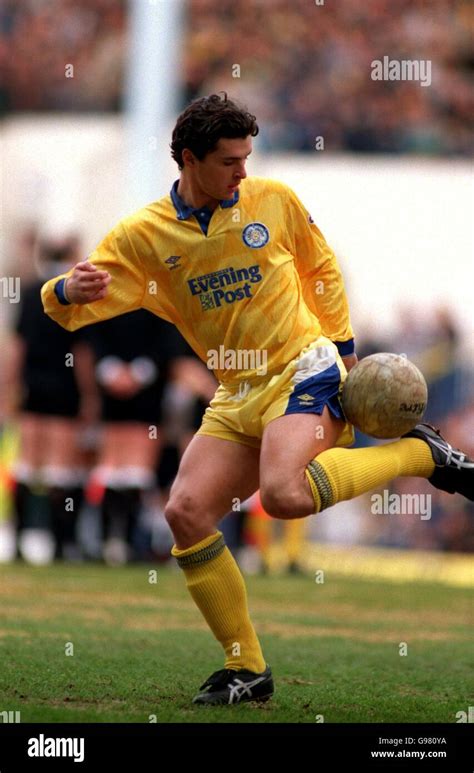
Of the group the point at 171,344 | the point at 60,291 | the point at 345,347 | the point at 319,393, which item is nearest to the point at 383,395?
the point at 319,393

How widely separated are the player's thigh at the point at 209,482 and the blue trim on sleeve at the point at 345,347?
1.98 ft

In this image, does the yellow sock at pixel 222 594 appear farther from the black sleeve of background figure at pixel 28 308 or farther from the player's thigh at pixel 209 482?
the black sleeve of background figure at pixel 28 308

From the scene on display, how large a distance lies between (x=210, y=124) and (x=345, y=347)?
124 cm

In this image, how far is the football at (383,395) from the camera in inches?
230

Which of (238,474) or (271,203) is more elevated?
(271,203)

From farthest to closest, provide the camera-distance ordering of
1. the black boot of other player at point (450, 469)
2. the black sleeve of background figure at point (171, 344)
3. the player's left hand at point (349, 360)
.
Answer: the black sleeve of background figure at point (171, 344) → the player's left hand at point (349, 360) → the black boot of other player at point (450, 469)

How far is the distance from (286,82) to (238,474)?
16.0 meters

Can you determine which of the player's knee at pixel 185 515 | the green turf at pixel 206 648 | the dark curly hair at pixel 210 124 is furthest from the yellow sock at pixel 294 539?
the dark curly hair at pixel 210 124

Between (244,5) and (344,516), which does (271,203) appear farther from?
(244,5)

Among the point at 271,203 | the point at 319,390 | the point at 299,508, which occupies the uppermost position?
the point at 271,203

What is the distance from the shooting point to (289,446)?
567 cm

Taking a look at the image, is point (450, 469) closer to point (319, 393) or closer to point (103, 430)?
point (319, 393)

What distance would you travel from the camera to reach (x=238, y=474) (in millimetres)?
5961
